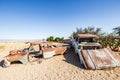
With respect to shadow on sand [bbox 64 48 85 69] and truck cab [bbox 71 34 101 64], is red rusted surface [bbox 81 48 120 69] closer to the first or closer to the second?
shadow on sand [bbox 64 48 85 69]

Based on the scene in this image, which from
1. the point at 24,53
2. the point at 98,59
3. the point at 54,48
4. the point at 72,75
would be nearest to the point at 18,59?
the point at 24,53

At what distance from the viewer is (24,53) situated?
1027 centimetres

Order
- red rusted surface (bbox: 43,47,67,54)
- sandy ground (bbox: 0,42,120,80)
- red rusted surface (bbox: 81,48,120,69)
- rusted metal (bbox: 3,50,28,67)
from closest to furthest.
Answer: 1. sandy ground (bbox: 0,42,120,80)
2. red rusted surface (bbox: 81,48,120,69)
3. rusted metal (bbox: 3,50,28,67)
4. red rusted surface (bbox: 43,47,67,54)

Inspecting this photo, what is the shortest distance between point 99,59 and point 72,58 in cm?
228

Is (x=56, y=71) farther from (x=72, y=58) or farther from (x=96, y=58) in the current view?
(x=96, y=58)

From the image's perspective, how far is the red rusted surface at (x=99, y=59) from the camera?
8.09m

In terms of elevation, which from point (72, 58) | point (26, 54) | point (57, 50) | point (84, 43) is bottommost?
point (72, 58)

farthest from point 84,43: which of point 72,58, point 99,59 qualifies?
point 99,59

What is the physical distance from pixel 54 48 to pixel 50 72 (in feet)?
9.99

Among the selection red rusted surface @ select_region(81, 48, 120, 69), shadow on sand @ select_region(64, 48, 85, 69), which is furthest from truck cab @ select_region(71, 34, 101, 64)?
red rusted surface @ select_region(81, 48, 120, 69)

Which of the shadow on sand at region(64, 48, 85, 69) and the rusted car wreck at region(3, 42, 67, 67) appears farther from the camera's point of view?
the rusted car wreck at region(3, 42, 67, 67)

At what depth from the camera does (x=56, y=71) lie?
8.38 meters

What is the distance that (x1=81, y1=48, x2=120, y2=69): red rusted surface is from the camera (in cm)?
809

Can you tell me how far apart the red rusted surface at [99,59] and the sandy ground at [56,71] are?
1.06 feet
